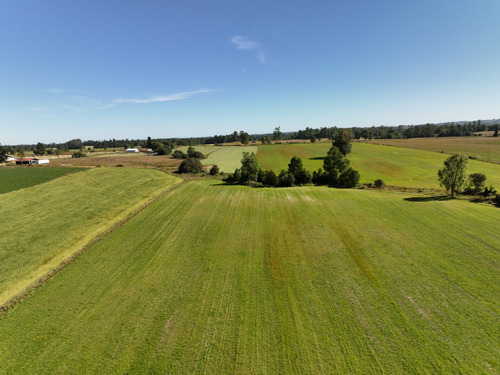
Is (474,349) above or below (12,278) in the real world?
below

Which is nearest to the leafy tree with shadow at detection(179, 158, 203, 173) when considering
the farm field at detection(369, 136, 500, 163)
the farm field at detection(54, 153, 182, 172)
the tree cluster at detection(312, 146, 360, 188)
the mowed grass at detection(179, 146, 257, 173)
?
the farm field at detection(54, 153, 182, 172)

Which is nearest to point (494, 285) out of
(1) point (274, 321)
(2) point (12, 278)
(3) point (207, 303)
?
(1) point (274, 321)

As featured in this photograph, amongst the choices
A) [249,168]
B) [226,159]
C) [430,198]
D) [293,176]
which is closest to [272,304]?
[293,176]

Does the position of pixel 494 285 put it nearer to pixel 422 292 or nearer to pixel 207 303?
pixel 422 292

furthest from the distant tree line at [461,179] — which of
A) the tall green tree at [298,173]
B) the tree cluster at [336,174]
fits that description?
the tall green tree at [298,173]

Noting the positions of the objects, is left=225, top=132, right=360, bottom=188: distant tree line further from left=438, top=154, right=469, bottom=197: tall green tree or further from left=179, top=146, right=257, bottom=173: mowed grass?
left=179, top=146, right=257, bottom=173: mowed grass

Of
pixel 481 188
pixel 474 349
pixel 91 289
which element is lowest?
pixel 474 349
